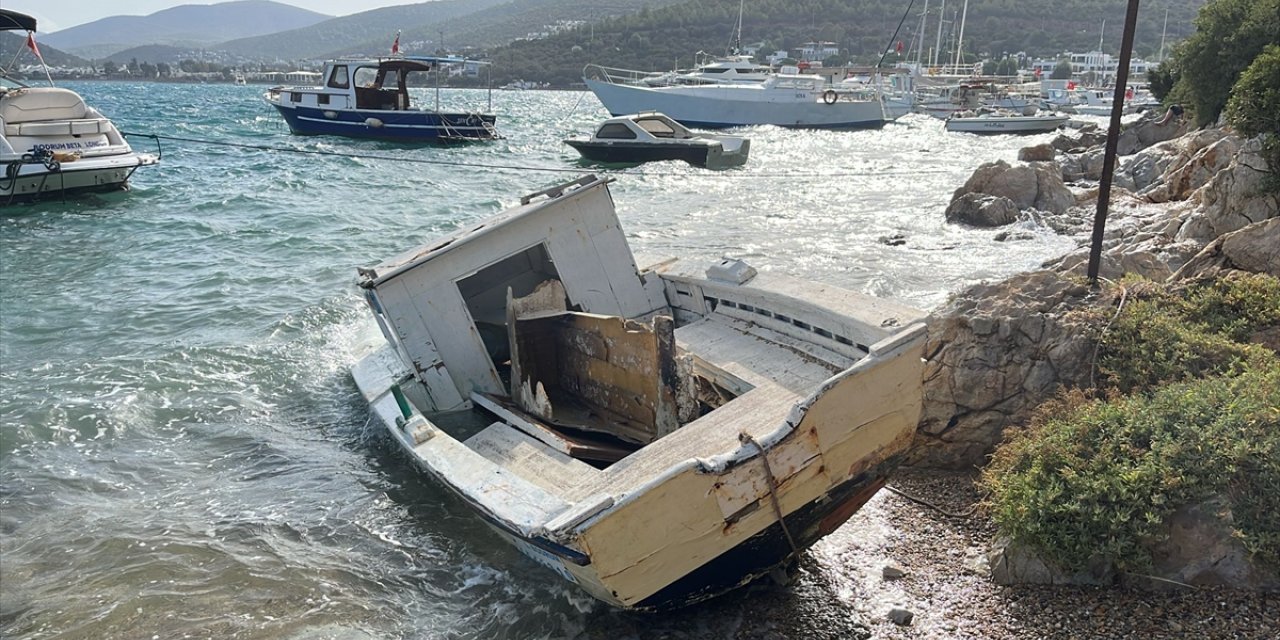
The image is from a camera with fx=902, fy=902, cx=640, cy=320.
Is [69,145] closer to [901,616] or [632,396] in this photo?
[632,396]

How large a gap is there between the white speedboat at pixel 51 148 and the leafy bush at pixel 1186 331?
23.1 m

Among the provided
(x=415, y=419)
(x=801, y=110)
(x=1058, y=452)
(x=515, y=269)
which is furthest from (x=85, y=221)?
(x=801, y=110)

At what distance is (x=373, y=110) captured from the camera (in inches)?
1490

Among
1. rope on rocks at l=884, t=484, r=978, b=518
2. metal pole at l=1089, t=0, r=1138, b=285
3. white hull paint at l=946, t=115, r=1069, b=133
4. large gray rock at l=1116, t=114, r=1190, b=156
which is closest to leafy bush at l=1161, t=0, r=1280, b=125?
large gray rock at l=1116, t=114, r=1190, b=156

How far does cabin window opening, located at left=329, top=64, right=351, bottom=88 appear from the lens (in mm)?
38750

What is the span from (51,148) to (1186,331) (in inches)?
966

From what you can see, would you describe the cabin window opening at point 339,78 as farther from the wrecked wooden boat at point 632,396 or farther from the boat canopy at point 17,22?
the wrecked wooden boat at point 632,396

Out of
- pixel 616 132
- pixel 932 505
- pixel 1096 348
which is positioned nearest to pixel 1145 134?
pixel 616 132

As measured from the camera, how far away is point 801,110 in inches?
2040

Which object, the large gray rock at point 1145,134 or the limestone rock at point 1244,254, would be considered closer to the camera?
the limestone rock at point 1244,254

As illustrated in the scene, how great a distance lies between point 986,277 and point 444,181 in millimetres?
18414

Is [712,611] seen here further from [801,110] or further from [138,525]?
[801,110]

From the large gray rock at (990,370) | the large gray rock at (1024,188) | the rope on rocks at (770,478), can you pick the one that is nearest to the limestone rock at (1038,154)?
the large gray rock at (1024,188)

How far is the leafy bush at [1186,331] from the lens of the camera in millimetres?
Result: 6672
